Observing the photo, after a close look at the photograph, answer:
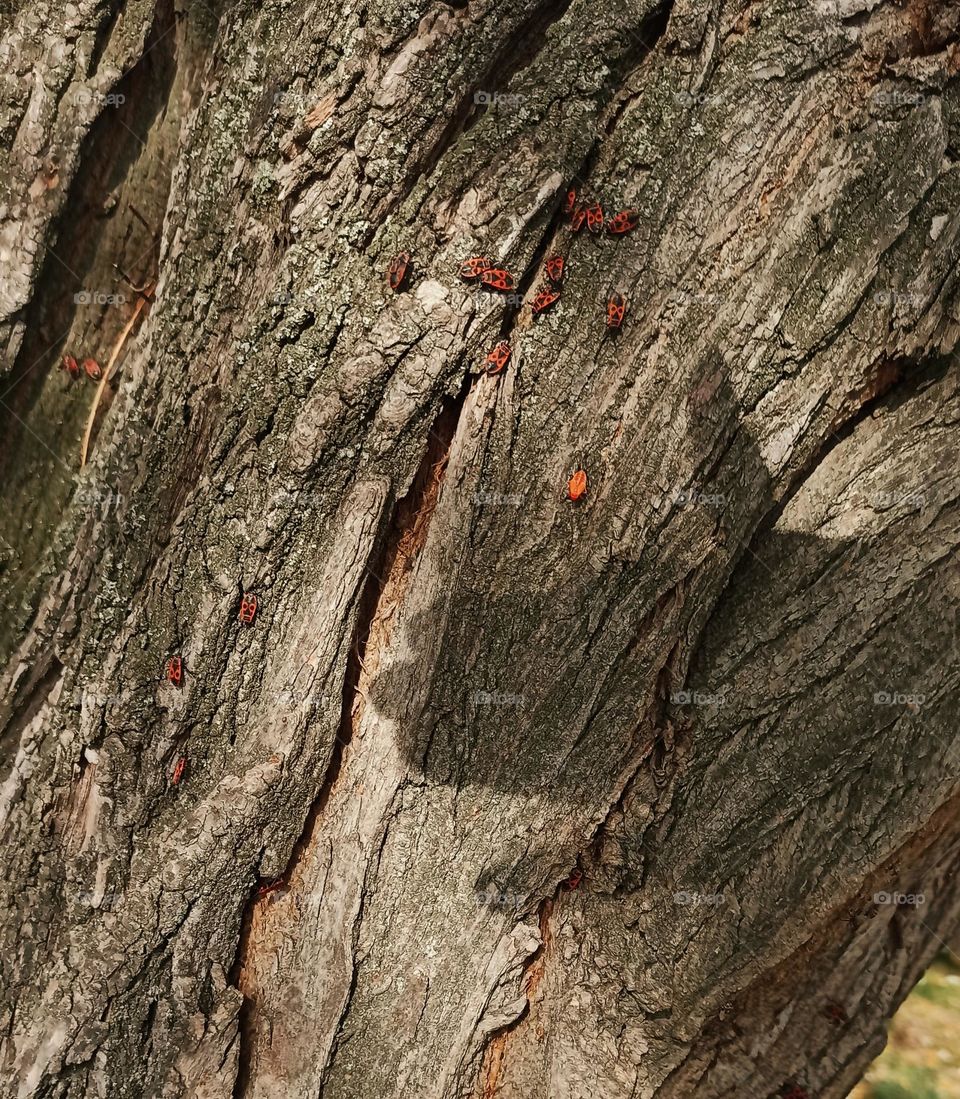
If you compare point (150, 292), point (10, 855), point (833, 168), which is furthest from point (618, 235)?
point (10, 855)

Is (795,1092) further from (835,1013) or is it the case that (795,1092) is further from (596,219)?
(596,219)

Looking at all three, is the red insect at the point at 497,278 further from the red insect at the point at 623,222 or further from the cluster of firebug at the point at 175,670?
the cluster of firebug at the point at 175,670

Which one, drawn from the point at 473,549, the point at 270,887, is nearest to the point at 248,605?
the point at 473,549

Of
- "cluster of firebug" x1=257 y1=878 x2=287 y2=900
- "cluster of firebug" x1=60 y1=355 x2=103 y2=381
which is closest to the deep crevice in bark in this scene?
"cluster of firebug" x1=257 y1=878 x2=287 y2=900

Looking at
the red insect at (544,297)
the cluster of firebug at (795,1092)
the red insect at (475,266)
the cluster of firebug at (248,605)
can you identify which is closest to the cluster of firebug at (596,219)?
the red insect at (544,297)

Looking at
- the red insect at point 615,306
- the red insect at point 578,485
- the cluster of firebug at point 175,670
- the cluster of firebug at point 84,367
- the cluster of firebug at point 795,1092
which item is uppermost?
the red insect at point 615,306

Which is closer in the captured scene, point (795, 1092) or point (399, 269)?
point (399, 269)

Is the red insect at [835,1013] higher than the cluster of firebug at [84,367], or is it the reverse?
the cluster of firebug at [84,367]

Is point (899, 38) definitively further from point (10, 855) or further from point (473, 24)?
point (10, 855)
